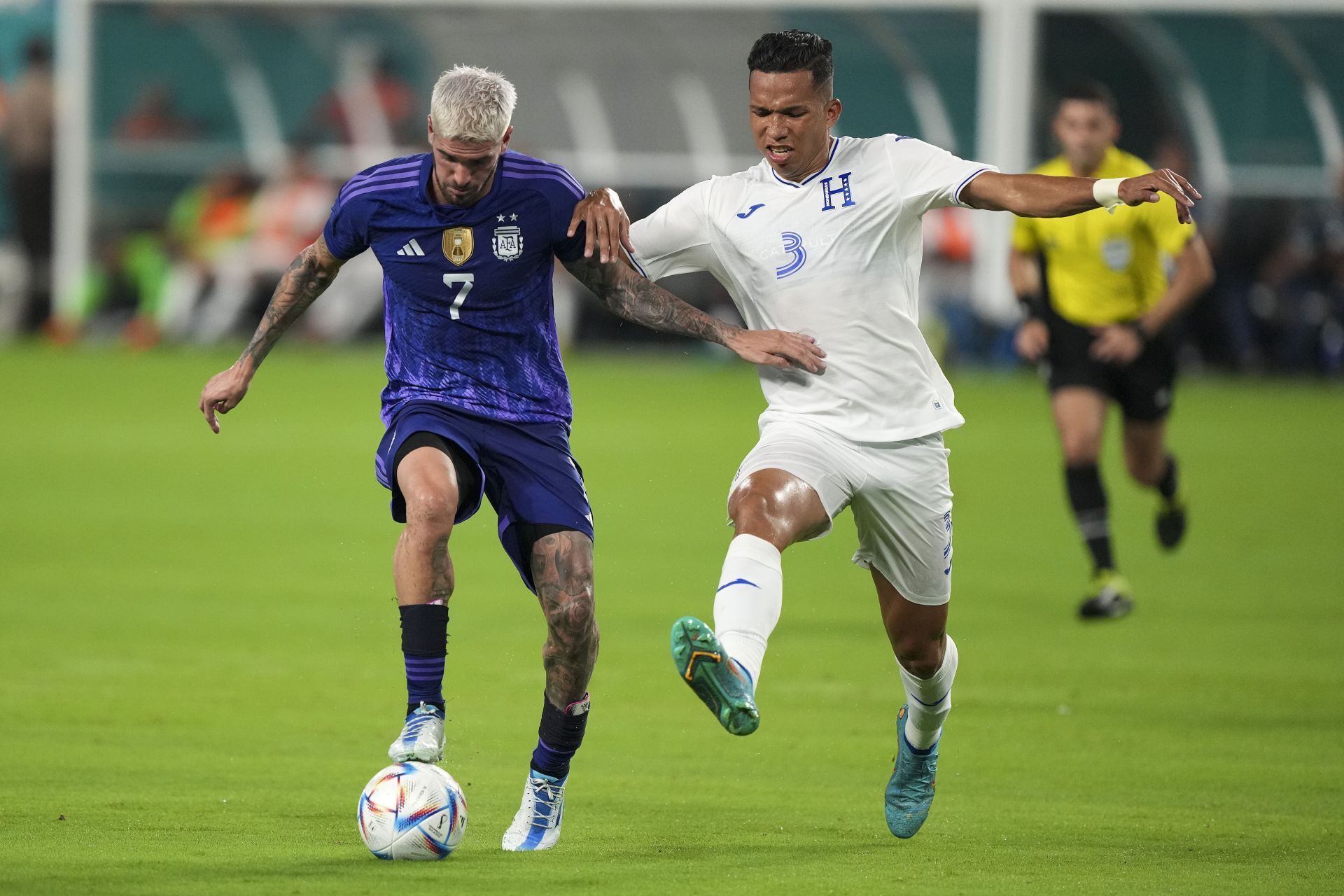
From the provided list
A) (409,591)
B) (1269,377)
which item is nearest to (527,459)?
(409,591)

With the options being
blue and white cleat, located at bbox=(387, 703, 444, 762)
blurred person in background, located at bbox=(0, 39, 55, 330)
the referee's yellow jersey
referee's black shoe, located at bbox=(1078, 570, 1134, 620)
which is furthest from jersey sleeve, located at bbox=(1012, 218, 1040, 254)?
blurred person in background, located at bbox=(0, 39, 55, 330)

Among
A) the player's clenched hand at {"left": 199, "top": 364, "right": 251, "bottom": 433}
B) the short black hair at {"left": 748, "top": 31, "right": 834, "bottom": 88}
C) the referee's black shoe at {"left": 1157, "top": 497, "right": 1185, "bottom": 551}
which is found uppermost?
the short black hair at {"left": 748, "top": 31, "right": 834, "bottom": 88}

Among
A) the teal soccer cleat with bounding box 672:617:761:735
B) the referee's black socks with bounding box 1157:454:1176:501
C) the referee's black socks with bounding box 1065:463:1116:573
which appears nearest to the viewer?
the teal soccer cleat with bounding box 672:617:761:735

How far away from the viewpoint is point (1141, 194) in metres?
5.45

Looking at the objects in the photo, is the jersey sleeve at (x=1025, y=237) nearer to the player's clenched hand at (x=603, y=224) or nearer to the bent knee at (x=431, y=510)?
the player's clenched hand at (x=603, y=224)

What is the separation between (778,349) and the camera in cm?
577

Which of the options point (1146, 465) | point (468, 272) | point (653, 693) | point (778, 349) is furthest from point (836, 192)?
point (1146, 465)

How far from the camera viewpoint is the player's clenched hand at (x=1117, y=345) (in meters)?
10.4

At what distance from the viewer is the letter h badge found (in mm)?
5969

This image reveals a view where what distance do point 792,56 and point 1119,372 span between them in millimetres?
5335

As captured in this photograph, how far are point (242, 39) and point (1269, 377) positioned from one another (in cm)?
1364

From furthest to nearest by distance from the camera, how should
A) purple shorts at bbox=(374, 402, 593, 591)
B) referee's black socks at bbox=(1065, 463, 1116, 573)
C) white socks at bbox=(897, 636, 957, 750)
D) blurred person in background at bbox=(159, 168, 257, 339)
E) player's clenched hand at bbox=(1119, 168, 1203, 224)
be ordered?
blurred person in background at bbox=(159, 168, 257, 339), referee's black socks at bbox=(1065, 463, 1116, 573), white socks at bbox=(897, 636, 957, 750), purple shorts at bbox=(374, 402, 593, 591), player's clenched hand at bbox=(1119, 168, 1203, 224)

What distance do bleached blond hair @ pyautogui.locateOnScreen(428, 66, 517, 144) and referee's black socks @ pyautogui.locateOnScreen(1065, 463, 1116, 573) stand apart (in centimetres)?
550

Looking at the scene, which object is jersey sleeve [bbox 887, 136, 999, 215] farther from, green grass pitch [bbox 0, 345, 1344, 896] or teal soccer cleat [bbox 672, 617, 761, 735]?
green grass pitch [bbox 0, 345, 1344, 896]
